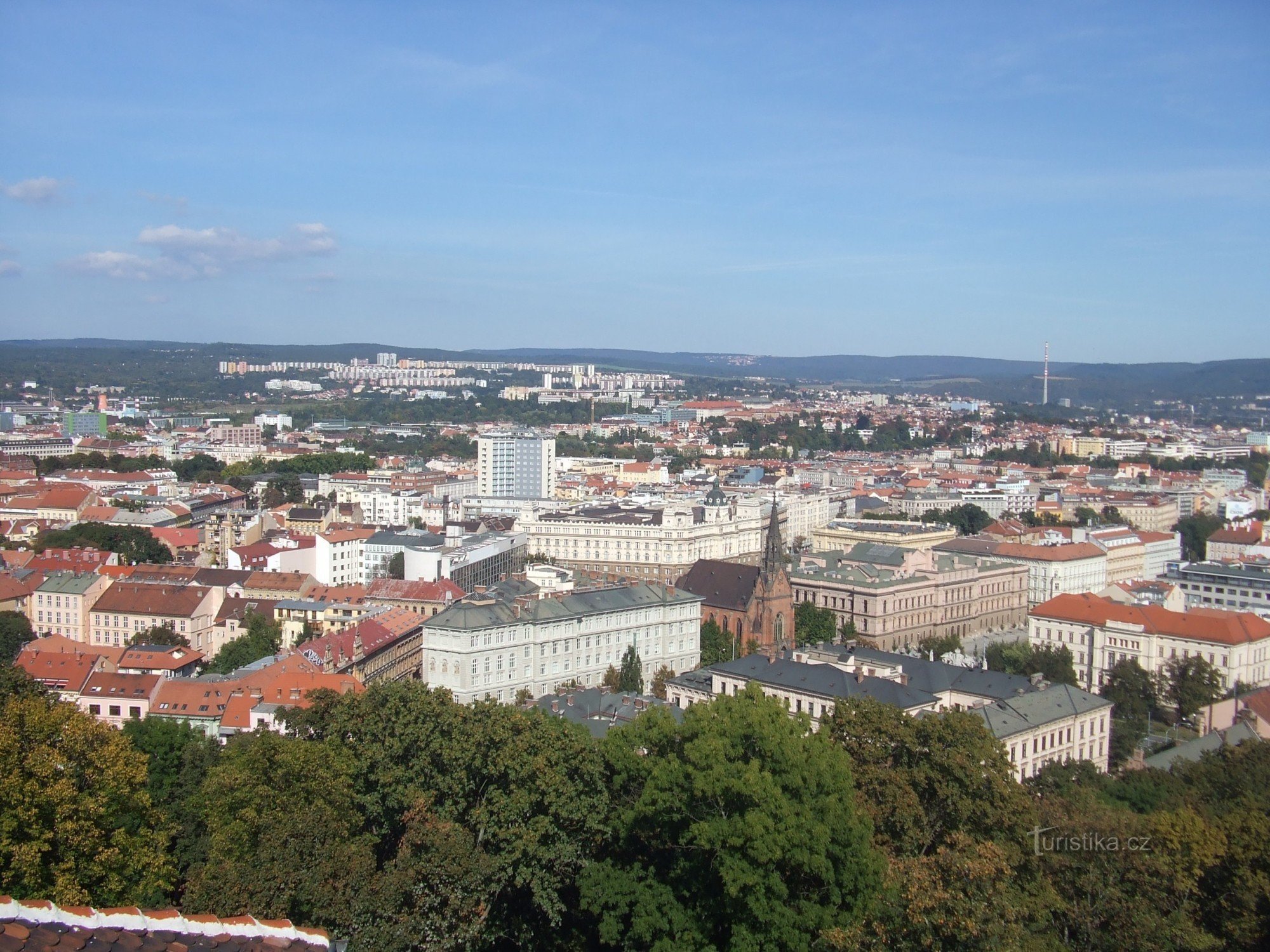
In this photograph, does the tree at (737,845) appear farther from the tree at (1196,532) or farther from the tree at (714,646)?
the tree at (1196,532)

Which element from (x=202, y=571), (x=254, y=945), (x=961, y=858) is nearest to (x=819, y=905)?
(x=961, y=858)

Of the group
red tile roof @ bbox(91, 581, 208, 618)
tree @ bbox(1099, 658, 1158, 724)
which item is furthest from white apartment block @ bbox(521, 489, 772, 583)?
tree @ bbox(1099, 658, 1158, 724)

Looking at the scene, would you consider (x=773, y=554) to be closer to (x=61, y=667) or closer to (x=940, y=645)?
(x=940, y=645)

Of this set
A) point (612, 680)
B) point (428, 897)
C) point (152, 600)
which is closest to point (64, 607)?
point (152, 600)

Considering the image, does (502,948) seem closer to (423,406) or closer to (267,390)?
(423,406)

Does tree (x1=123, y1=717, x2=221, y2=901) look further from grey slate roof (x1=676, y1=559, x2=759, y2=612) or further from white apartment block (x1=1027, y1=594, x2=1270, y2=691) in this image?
white apartment block (x1=1027, y1=594, x2=1270, y2=691)
